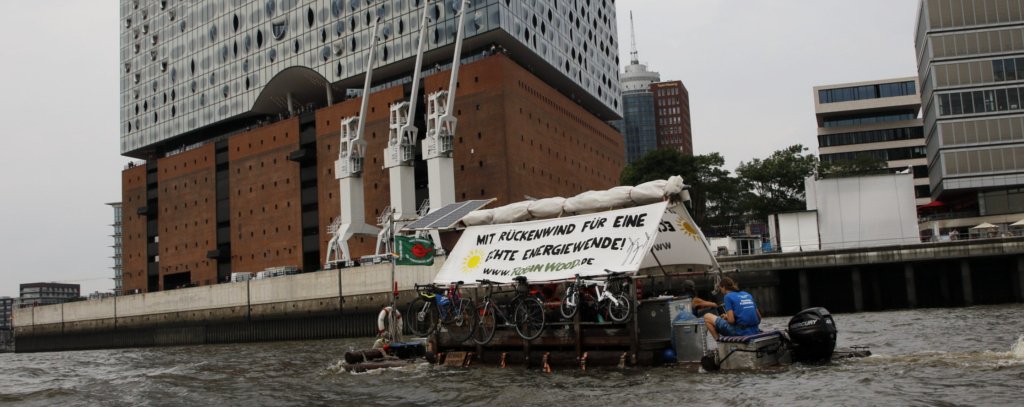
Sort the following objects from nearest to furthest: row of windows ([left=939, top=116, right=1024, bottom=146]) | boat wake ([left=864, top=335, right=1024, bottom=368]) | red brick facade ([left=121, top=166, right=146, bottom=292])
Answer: boat wake ([left=864, top=335, right=1024, bottom=368]) → row of windows ([left=939, top=116, right=1024, bottom=146]) → red brick facade ([left=121, top=166, right=146, bottom=292])

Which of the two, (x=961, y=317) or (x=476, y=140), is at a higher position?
(x=476, y=140)

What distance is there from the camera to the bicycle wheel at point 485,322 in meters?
21.9

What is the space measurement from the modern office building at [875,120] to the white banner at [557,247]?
9656 centimetres

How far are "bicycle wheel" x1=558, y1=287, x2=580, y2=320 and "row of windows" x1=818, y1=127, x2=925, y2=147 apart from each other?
101 m

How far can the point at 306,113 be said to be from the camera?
3287 inches

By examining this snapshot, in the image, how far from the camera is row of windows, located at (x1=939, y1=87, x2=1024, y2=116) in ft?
232

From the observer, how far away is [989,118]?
71312 mm

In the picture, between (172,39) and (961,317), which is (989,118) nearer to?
(961,317)

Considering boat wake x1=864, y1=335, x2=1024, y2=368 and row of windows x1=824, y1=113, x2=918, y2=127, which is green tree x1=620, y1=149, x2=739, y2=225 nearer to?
row of windows x1=824, y1=113, x2=918, y2=127

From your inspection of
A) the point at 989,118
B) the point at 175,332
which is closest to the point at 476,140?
Answer: the point at 175,332

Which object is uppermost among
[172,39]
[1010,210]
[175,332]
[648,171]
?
[172,39]

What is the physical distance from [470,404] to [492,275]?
6.00 m

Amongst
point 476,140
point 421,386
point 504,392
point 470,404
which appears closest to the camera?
point 470,404

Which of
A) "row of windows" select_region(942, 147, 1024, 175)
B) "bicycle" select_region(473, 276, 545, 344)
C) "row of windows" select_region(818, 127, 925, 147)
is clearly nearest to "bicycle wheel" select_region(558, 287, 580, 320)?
"bicycle" select_region(473, 276, 545, 344)
